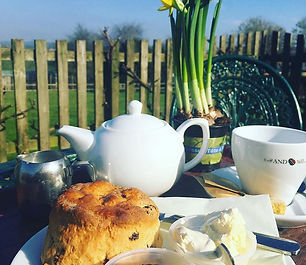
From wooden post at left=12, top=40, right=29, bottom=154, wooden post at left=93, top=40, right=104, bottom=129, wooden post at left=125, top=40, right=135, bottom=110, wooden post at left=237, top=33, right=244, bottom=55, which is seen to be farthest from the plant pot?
wooden post at left=237, top=33, right=244, bottom=55

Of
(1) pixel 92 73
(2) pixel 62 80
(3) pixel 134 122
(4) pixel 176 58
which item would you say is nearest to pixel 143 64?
(1) pixel 92 73

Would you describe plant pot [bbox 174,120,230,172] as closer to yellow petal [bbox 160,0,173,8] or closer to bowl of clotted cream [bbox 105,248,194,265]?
yellow petal [bbox 160,0,173,8]

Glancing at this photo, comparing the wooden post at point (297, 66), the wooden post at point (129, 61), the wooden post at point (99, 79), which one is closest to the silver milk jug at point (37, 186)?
the wooden post at point (99, 79)

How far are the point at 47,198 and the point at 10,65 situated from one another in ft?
9.21

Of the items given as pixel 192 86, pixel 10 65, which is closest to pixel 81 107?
pixel 10 65

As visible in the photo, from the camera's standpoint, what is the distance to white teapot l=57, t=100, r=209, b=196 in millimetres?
979

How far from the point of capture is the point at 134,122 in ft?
3.45

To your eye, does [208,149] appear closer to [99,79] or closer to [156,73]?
[99,79]

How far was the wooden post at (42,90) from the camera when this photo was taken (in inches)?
130

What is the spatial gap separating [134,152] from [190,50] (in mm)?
516

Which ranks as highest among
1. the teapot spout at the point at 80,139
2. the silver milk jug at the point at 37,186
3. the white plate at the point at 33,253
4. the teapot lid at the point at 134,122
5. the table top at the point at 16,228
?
the teapot lid at the point at 134,122

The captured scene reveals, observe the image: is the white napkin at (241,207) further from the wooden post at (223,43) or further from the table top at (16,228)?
the wooden post at (223,43)

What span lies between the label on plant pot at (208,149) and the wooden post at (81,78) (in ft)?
8.54

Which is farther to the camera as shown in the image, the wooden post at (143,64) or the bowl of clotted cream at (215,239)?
the wooden post at (143,64)
